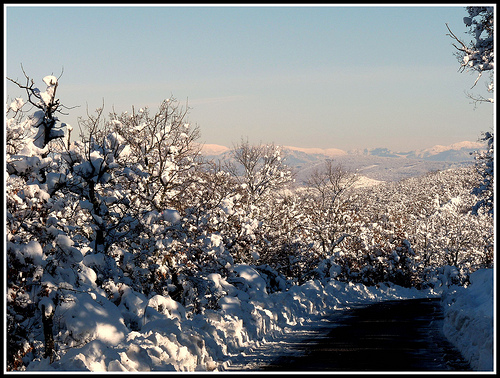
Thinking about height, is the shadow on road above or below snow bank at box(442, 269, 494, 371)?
below

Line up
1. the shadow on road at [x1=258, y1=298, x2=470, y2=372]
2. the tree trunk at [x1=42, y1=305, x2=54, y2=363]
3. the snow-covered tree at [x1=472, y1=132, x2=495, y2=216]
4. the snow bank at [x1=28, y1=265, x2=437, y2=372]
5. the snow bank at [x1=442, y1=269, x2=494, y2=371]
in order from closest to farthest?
1. the snow bank at [x1=28, y1=265, x2=437, y2=372]
2. the snow bank at [x1=442, y1=269, x2=494, y2=371]
3. the shadow on road at [x1=258, y1=298, x2=470, y2=372]
4. the tree trunk at [x1=42, y1=305, x2=54, y2=363]
5. the snow-covered tree at [x1=472, y1=132, x2=495, y2=216]

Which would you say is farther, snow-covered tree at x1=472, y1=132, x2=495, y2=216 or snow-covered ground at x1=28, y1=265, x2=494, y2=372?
snow-covered tree at x1=472, y1=132, x2=495, y2=216

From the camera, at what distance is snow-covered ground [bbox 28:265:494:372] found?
8773 mm

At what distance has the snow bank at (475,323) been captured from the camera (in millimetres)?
8930

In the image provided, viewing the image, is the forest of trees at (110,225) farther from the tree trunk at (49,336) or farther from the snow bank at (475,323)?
the snow bank at (475,323)

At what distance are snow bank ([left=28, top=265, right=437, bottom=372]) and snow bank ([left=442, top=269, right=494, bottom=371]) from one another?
14.6 ft

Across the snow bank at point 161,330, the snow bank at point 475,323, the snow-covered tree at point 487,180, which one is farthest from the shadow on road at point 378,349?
the snow-covered tree at point 487,180

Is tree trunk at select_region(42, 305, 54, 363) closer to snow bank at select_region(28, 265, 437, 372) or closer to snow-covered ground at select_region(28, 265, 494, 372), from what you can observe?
snow bank at select_region(28, 265, 437, 372)

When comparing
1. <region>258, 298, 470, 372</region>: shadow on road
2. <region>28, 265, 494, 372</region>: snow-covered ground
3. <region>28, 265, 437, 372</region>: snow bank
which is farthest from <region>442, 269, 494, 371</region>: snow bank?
<region>28, 265, 437, 372</region>: snow bank

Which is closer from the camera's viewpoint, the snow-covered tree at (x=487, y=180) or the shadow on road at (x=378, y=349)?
the shadow on road at (x=378, y=349)

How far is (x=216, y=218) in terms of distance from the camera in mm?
18609

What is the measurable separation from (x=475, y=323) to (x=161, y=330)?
21.0 feet

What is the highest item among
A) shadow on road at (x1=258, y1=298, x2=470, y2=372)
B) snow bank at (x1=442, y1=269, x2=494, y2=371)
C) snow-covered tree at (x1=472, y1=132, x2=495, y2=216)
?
snow-covered tree at (x1=472, y1=132, x2=495, y2=216)

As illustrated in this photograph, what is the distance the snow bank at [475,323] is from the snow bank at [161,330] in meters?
4.44
